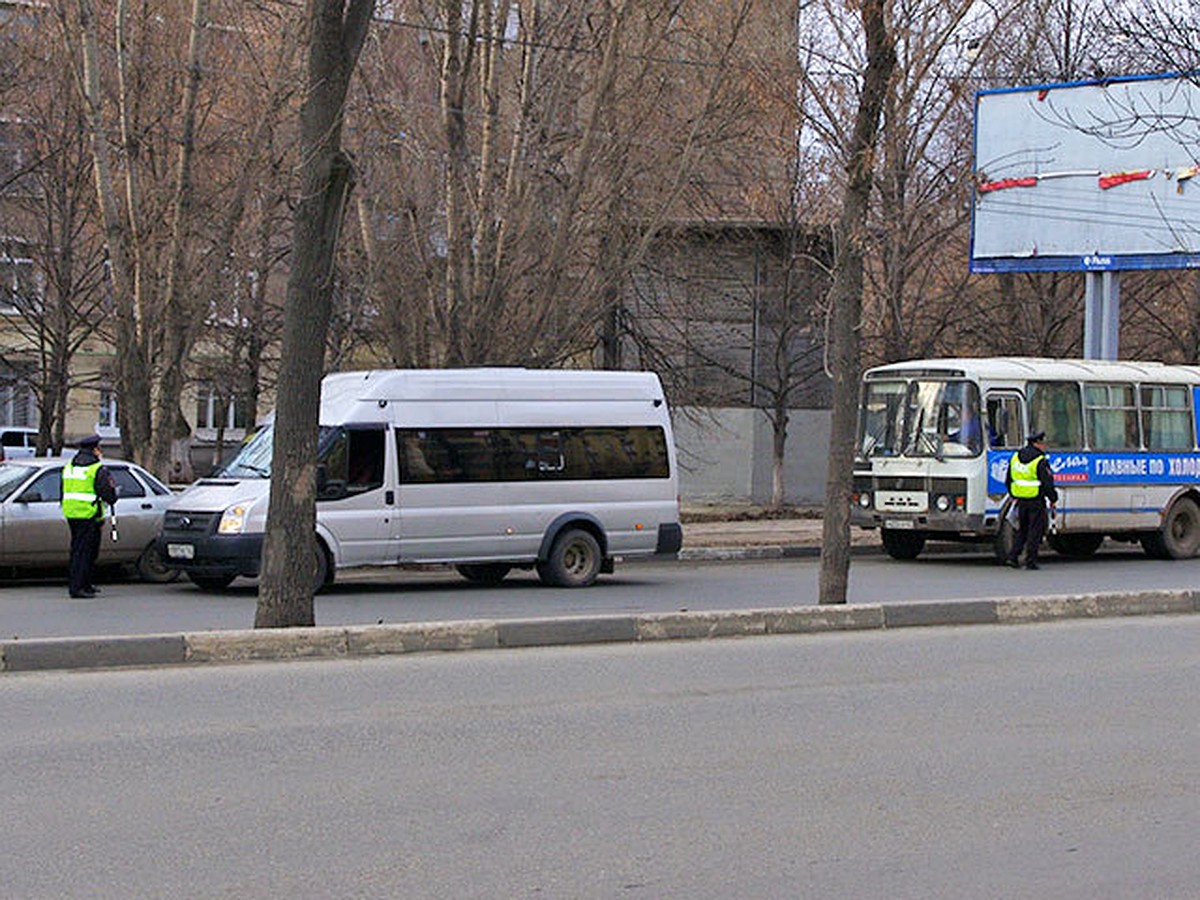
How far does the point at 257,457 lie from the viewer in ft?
58.2

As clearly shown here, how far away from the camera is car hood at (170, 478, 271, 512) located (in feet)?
56.1

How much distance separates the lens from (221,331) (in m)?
33.5

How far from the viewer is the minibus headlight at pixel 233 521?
16922 mm

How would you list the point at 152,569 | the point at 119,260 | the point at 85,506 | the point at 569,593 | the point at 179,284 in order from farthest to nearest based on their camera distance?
the point at 179,284 < the point at 119,260 < the point at 152,569 < the point at 569,593 < the point at 85,506

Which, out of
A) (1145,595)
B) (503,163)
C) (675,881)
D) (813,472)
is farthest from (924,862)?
(813,472)

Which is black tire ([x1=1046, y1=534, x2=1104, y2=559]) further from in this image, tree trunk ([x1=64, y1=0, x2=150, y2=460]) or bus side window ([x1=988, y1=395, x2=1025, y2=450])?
tree trunk ([x1=64, y1=0, x2=150, y2=460])

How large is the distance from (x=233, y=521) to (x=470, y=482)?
2749 millimetres

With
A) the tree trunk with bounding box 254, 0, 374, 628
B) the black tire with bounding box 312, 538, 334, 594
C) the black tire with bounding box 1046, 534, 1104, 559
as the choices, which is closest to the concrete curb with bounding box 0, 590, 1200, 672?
the tree trunk with bounding box 254, 0, 374, 628

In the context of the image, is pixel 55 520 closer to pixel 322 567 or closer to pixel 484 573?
pixel 322 567

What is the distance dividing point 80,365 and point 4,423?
6202mm

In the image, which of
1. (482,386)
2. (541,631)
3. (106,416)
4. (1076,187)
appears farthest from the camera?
(106,416)

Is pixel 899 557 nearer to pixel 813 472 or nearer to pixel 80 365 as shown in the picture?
pixel 813 472

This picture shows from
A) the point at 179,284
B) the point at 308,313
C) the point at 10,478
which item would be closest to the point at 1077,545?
the point at 179,284

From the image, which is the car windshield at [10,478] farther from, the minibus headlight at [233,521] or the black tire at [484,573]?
the black tire at [484,573]
